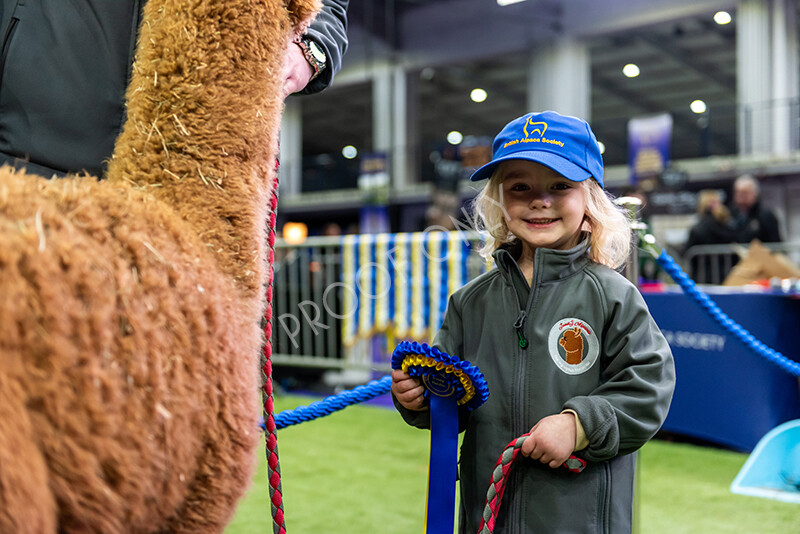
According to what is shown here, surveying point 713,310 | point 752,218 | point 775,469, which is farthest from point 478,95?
point 713,310

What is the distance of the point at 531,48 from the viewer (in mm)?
14406

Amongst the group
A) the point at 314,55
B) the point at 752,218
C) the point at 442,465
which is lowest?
the point at 442,465

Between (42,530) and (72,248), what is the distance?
23 cm

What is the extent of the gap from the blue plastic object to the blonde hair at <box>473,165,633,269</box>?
1555 millimetres

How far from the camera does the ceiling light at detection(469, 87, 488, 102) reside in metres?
19.4

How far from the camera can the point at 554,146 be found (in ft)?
4.47

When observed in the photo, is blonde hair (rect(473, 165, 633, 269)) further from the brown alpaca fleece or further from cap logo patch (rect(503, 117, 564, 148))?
the brown alpaca fleece

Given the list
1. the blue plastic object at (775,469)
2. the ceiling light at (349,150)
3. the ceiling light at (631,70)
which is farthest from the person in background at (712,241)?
the ceiling light at (349,150)

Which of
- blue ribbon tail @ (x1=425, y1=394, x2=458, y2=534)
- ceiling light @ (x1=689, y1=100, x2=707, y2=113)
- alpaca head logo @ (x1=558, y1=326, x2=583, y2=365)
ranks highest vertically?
ceiling light @ (x1=689, y1=100, x2=707, y2=113)

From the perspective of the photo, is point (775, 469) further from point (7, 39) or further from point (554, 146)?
point (7, 39)

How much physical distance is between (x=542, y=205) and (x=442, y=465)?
0.55m

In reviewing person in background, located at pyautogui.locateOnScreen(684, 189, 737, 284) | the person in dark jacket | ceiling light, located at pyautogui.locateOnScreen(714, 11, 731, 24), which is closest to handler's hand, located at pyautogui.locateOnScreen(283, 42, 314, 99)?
the person in dark jacket

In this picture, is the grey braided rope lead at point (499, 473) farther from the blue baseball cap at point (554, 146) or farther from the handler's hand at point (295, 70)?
the handler's hand at point (295, 70)

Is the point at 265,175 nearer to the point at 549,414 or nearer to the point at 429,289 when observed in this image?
the point at 549,414
